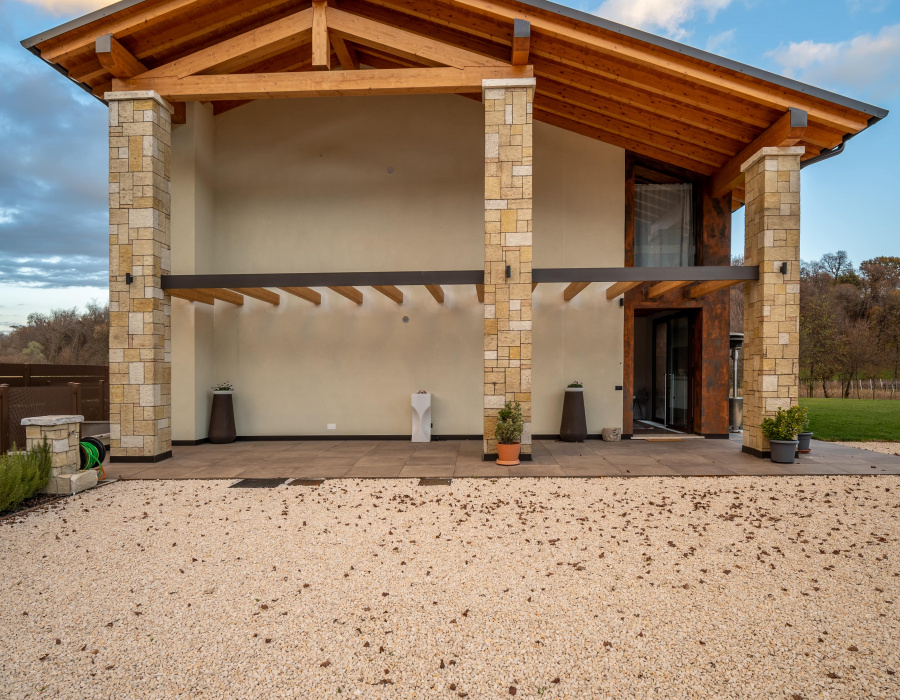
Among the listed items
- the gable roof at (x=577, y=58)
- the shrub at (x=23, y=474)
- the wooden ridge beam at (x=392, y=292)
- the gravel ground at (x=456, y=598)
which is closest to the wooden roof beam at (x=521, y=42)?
the gable roof at (x=577, y=58)

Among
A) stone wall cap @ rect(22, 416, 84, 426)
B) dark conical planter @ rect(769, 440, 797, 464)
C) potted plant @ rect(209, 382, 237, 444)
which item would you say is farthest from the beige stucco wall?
stone wall cap @ rect(22, 416, 84, 426)

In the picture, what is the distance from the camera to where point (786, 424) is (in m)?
6.64

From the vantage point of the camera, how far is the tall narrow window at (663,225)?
9195 mm

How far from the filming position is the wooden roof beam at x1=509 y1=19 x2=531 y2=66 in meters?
6.21

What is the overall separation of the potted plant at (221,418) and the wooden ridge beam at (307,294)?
228 centimetres

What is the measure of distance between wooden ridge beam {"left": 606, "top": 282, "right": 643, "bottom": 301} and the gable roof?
257 centimetres

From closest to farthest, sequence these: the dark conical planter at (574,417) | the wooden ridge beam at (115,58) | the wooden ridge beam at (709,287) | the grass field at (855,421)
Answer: the wooden ridge beam at (115,58)
the wooden ridge beam at (709,287)
the dark conical planter at (574,417)
the grass field at (855,421)

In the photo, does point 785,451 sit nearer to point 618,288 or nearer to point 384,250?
point 618,288

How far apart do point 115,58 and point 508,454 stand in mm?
7711

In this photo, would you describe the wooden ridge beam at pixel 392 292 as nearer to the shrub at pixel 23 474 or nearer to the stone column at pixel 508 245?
the stone column at pixel 508 245

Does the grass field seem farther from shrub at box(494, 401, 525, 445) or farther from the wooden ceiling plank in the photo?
the wooden ceiling plank

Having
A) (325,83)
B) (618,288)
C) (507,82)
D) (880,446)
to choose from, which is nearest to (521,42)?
(507,82)

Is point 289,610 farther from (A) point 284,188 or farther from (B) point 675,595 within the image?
(A) point 284,188

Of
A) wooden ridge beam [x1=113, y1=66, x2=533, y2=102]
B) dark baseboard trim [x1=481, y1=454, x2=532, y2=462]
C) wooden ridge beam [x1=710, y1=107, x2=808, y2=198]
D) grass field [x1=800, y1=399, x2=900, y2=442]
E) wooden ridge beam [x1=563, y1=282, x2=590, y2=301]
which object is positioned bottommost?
grass field [x1=800, y1=399, x2=900, y2=442]
